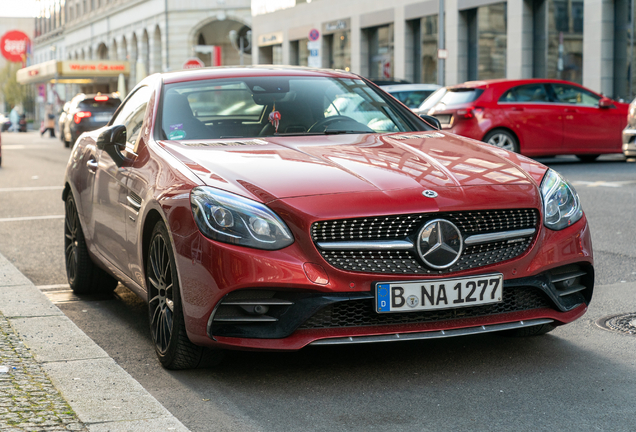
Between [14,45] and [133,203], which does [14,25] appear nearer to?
[14,45]

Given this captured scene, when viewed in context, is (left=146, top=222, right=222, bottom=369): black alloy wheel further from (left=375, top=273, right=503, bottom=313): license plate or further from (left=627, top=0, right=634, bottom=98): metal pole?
(left=627, top=0, right=634, bottom=98): metal pole

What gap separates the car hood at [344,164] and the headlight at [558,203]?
0.22ft

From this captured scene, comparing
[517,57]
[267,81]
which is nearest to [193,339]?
[267,81]

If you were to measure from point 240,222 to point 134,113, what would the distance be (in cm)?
204

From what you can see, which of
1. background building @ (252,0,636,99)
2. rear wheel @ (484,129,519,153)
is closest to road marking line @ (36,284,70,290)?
rear wheel @ (484,129,519,153)

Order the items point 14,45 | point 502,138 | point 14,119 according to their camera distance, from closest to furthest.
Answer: point 502,138, point 14,119, point 14,45

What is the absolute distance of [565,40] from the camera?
27.7m

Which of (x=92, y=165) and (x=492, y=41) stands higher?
(x=492, y=41)

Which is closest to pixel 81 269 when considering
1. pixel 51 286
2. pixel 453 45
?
pixel 51 286

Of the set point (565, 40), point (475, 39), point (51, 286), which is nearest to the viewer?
point (51, 286)

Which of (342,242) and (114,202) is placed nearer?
(342,242)

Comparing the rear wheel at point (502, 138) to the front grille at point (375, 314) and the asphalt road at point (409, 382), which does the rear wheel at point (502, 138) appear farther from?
the front grille at point (375, 314)

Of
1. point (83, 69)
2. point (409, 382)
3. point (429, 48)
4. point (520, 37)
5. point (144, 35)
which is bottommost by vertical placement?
point (409, 382)

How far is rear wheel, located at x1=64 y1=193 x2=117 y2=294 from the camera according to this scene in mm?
6051
